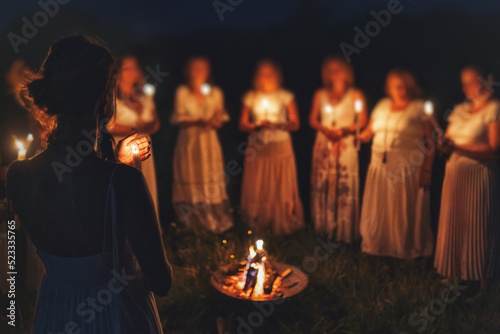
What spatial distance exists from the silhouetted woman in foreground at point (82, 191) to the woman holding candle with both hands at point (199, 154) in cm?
526

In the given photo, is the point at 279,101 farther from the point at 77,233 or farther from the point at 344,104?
the point at 77,233

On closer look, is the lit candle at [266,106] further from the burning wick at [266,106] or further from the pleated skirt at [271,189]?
the pleated skirt at [271,189]

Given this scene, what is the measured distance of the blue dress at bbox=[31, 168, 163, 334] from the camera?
2.04 meters

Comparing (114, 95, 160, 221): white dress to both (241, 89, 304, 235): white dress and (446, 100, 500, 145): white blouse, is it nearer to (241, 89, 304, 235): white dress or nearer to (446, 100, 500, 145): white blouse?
(241, 89, 304, 235): white dress

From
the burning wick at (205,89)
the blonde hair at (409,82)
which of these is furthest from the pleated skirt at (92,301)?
the burning wick at (205,89)

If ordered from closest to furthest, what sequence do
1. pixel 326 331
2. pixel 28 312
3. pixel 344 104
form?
pixel 326 331
pixel 28 312
pixel 344 104

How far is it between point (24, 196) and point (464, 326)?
14.3ft

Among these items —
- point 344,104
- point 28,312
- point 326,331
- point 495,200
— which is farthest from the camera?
point 344,104

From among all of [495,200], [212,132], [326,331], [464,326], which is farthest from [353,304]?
[212,132]

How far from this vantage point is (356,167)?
6930 mm

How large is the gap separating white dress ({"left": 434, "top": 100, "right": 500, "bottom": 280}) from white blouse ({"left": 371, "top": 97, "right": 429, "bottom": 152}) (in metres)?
0.50

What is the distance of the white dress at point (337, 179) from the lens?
6.90 m

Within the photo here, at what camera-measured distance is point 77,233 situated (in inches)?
76.1

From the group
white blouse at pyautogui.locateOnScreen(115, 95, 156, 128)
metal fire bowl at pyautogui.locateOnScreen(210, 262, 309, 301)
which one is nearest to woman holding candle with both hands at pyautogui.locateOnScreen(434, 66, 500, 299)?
metal fire bowl at pyautogui.locateOnScreen(210, 262, 309, 301)
